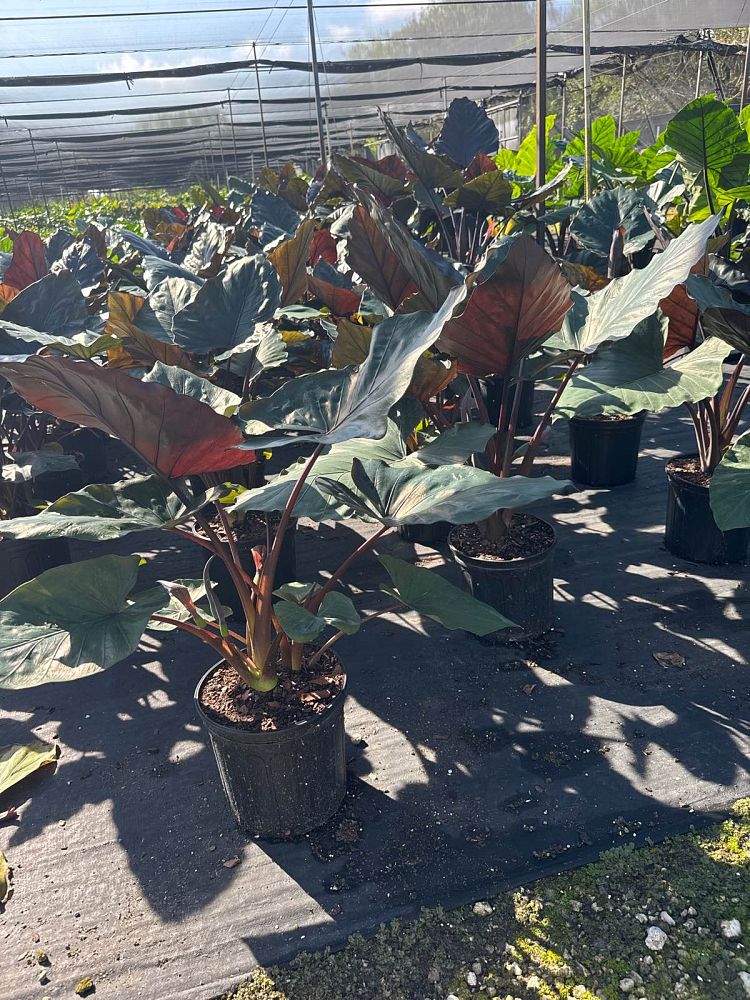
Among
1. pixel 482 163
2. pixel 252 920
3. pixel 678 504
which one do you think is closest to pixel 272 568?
pixel 252 920

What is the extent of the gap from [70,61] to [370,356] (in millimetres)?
12322

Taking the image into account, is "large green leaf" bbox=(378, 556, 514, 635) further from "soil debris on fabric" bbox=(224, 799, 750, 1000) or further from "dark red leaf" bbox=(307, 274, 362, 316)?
"dark red leaf" bbox=(307, 274, 362, 316)

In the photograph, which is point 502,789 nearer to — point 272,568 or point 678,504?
point 272,568

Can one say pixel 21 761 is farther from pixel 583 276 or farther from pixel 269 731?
pixel 583 276

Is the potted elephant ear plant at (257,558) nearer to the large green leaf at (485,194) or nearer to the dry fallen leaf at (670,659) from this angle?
the dry fallen leaf at (670,659)

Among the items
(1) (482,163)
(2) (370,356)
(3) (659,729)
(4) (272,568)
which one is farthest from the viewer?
(1) (482,163)

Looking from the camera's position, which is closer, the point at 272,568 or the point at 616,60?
the point at 272,568

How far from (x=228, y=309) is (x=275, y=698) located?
996 millimetres

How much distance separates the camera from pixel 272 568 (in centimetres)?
143

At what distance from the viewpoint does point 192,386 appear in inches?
55.7

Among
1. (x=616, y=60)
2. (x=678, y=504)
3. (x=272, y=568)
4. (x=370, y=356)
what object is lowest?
(x=678, y=504)

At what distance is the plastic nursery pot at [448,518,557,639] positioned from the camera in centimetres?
197

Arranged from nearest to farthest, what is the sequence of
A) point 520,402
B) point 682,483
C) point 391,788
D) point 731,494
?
point 391,788 → point 731,494 → point 682,483 → point 520,402

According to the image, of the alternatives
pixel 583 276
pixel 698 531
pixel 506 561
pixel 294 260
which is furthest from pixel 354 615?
pixel 583 276
